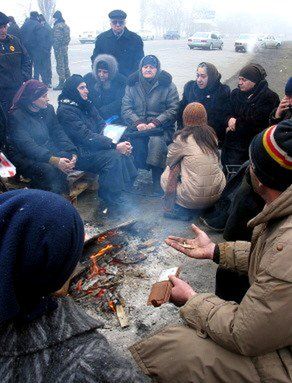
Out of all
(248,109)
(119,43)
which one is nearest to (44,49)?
(119,43)

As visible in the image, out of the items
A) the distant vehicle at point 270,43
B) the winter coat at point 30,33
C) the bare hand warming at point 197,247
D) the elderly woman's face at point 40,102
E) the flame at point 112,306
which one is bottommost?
the distant vehicle at point 270,43

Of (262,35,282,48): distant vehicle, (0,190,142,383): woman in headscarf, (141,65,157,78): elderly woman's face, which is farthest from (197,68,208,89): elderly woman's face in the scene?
(262,35,282,48): distant vehicle

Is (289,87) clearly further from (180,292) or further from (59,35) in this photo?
(59,35)

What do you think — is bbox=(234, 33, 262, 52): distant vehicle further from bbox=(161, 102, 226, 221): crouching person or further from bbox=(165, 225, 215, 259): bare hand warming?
bbox=(165, 225, 215, 259): bare hand warming

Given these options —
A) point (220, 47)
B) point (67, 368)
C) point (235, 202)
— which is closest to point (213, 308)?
point (67, 368)

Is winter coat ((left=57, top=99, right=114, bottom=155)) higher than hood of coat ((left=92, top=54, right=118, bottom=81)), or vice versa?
hood of coat ((left=92, top=54, right=118, bottom=81))

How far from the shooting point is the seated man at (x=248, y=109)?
540 centimetres

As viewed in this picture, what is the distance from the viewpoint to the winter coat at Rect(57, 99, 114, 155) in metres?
5.24

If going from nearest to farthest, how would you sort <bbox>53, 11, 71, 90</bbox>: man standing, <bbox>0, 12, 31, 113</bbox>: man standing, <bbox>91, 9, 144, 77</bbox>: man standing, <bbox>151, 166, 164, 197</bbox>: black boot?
<bbox>151, 166, 164, 197</bbox>: black boot
<bbox>0, 12, 31, 113</bbox>: man standing
<bbox>91, 9, 144, 77</bbox>: man standing
<bbox>53, 11, 71, 90</bbox>: man standing

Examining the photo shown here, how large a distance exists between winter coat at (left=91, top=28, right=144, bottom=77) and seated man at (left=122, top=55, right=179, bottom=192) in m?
1.05

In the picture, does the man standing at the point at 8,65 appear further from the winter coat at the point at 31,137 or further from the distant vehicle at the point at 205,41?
the distant vehicle at the point at 205,41

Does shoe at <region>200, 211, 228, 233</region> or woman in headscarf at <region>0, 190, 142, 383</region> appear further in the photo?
shoe at <region>200, 211, 228, 233</region>

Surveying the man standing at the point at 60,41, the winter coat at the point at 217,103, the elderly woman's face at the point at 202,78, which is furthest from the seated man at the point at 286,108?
the man standing at the point at 60,41

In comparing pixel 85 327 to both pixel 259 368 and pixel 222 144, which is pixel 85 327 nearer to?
pixel 259 368
